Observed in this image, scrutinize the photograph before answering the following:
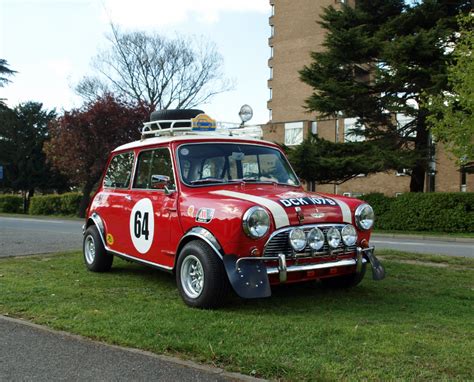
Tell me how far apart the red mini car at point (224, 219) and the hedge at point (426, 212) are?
15.4 meters

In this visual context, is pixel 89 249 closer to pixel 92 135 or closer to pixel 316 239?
pixel 316 239

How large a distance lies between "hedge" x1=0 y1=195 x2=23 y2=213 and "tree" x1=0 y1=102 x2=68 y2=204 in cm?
680

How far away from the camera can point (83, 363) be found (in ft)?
12.9

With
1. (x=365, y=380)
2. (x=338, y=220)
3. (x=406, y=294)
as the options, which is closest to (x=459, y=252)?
(x=406, y=294)

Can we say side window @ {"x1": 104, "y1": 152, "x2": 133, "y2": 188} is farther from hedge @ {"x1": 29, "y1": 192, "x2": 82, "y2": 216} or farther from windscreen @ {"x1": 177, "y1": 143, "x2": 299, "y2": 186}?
hedge @ {"x1": 29, "y1": 192, "x2": 82, "y2": 216}

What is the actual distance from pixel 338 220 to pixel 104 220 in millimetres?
3859

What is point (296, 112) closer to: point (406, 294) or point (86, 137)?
point (86, 137)

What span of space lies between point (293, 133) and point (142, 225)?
122 feet

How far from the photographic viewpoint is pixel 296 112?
53.7 m

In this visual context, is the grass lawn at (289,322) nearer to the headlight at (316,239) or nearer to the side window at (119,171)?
the headlight at (316,239)

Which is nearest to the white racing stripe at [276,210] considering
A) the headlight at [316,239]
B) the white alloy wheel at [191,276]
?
the headlight at [316,239]

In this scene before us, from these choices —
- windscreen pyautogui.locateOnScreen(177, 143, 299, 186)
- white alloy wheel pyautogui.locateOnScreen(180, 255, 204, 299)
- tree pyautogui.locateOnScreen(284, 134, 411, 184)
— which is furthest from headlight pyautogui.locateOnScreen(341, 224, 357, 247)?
tree pyautogui.locateOnScreen(284, 134, 411, 184)

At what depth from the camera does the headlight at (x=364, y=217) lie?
5.90 metres

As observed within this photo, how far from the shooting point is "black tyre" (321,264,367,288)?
246 inches
